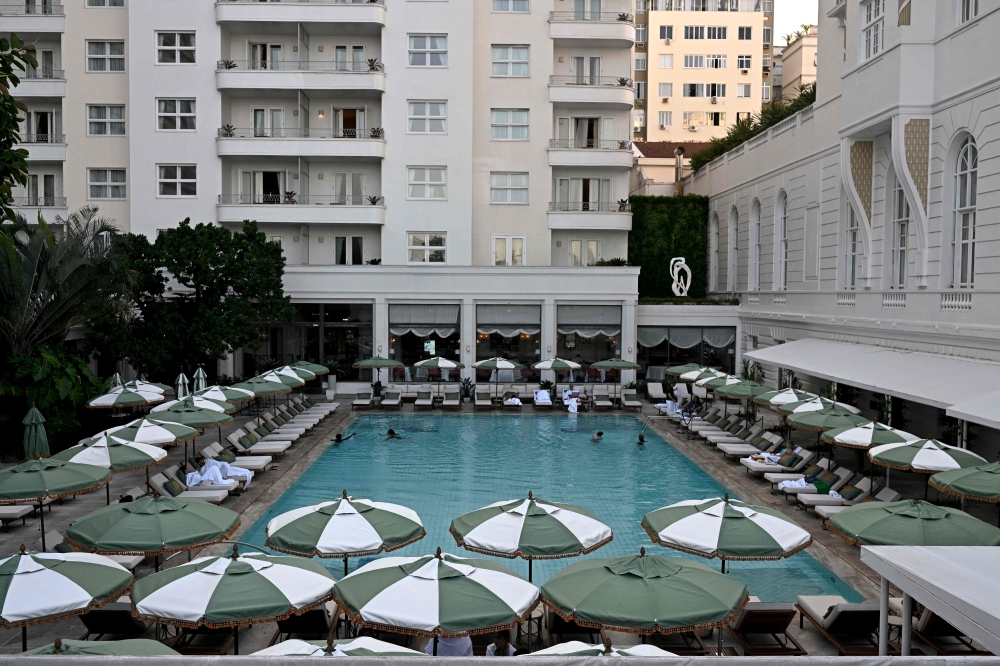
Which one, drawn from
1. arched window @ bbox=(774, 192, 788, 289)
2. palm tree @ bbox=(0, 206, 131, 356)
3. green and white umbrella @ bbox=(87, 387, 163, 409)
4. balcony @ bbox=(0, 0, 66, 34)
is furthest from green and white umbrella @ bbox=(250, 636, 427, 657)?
balcony @ bbox=(0, 0, 66, 34)

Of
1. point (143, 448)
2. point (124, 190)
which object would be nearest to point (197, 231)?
point (124, 190)

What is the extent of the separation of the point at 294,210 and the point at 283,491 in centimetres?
1895

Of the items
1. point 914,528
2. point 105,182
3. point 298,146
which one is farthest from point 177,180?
point 914,528

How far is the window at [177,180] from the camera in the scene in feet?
114

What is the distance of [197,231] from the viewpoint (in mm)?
28734

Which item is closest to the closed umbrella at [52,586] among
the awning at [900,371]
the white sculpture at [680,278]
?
the awning at [900,371]

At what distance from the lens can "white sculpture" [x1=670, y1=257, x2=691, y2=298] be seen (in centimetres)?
3762

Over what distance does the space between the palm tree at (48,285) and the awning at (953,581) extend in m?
19.9

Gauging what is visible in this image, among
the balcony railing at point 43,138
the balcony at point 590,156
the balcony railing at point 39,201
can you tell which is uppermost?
the balcony railing at point 43,138

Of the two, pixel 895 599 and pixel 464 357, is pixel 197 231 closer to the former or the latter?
pixel 464 357

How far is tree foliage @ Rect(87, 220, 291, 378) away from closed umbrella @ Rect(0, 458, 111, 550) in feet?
49.0

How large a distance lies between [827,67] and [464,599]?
25473 millimetres

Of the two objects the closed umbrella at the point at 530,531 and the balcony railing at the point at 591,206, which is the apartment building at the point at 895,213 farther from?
the closed umbrella at the point at 530,531

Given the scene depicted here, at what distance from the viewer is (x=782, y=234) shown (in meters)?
32.6
